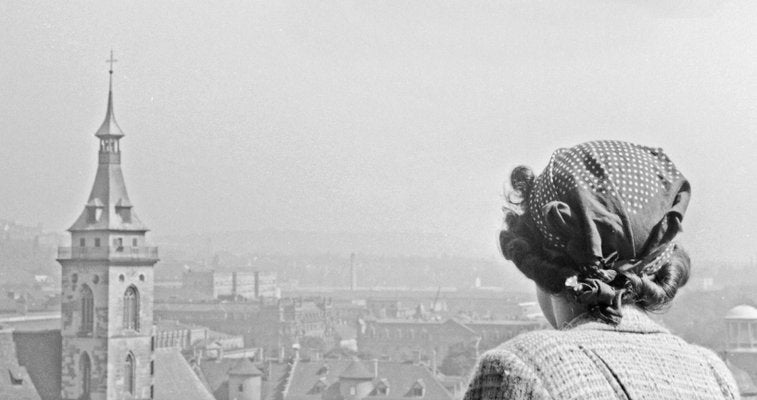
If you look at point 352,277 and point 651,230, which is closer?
point 651,230

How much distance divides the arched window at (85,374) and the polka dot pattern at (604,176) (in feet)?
85.9

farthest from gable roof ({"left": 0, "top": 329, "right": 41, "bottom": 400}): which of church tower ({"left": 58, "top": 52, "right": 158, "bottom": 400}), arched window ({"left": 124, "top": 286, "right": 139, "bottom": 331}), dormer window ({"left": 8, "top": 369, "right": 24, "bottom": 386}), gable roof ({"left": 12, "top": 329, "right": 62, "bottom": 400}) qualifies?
arched window ({"left": 124, "top": 286, "right": 139, "bottom": 331})

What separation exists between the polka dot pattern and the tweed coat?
8 centimetres

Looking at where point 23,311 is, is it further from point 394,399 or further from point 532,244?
point 532,244

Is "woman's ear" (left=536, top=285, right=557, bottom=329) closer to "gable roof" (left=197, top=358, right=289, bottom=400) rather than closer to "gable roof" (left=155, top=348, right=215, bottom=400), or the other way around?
"gable roof" (left=155, top=348, right=215, bottom=400)

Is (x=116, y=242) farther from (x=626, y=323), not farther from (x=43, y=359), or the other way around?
(x=626, y=323)

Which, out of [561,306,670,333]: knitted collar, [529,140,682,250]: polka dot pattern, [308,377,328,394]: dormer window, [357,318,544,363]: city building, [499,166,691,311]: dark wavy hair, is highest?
[529,140,682,250]: polka dot pattern

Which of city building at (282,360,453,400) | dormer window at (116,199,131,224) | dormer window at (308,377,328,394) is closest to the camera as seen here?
dormer window at (116,199,131,224)

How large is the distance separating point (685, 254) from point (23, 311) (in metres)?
35.8

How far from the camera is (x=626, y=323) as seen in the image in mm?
1015

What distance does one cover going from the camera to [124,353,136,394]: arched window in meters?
26.3

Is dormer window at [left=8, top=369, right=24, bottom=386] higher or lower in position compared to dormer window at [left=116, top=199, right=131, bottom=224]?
lower

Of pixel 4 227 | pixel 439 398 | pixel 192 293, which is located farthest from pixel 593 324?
pixel 192 293

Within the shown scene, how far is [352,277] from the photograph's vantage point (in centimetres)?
8344
